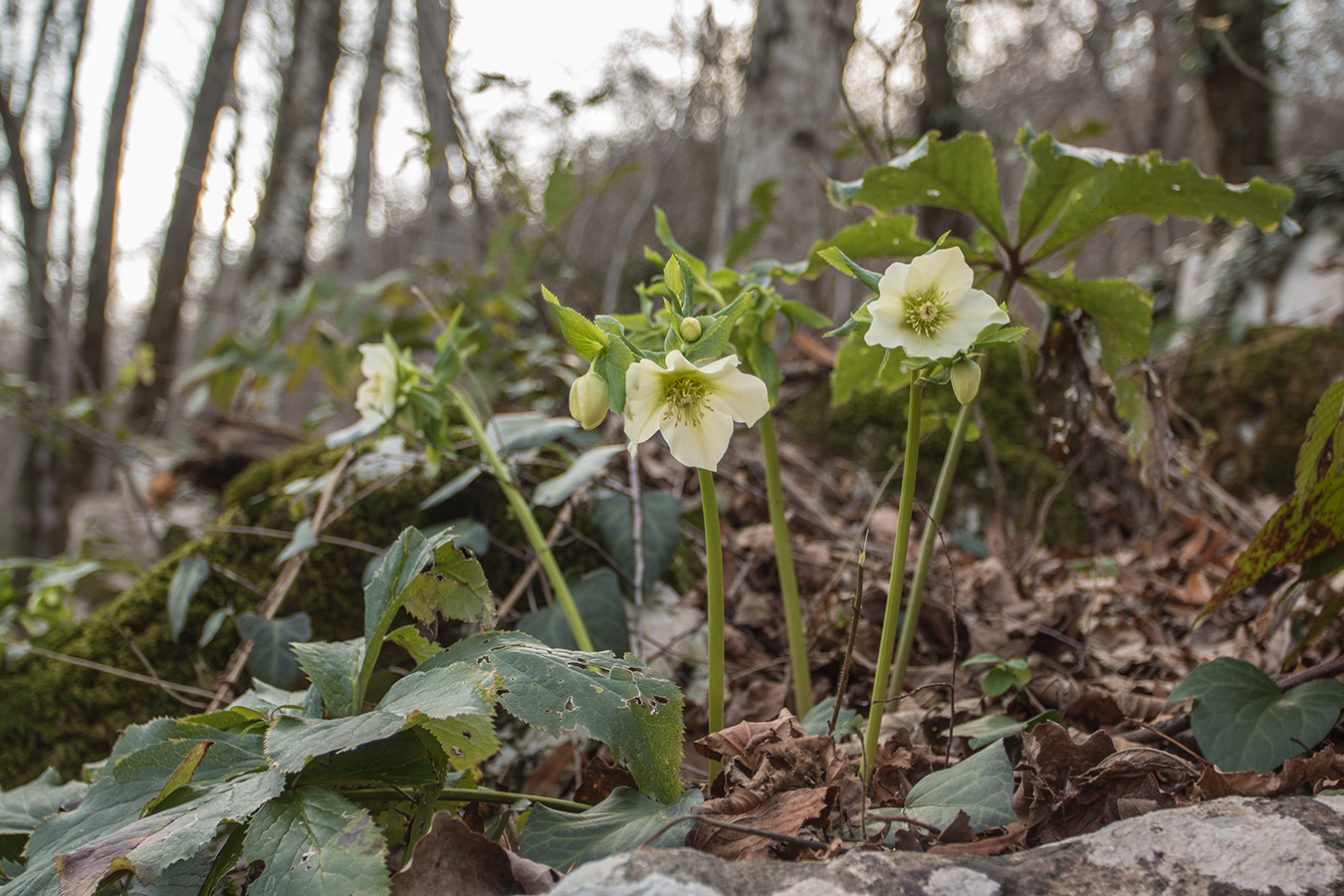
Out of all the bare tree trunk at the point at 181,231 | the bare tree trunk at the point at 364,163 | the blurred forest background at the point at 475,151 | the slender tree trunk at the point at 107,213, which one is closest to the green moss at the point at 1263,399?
the blurred forest background at the point at 475,151

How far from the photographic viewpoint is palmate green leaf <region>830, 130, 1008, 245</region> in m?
1.18

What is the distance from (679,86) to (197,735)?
205 inches

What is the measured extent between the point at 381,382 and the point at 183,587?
0.78m

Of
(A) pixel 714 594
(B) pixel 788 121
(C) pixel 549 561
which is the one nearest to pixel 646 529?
(C) pixel 549 561

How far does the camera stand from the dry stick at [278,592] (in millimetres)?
1542

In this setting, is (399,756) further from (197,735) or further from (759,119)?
(759,119)

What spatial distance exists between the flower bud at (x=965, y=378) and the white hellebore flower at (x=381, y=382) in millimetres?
996

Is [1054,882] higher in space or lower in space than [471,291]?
lower

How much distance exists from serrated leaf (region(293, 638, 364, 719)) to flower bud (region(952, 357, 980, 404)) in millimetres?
805

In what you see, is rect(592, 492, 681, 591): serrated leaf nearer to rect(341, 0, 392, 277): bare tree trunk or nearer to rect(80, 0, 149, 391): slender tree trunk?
rect(341, 0, 392, 277): bare tree trunk

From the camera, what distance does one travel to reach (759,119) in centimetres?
330

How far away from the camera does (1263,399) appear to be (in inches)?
122

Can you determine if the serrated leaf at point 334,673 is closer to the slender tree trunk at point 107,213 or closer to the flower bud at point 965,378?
the flower bud at point 965,378

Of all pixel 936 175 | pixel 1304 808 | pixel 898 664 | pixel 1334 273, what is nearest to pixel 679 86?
pixel 1334 273
